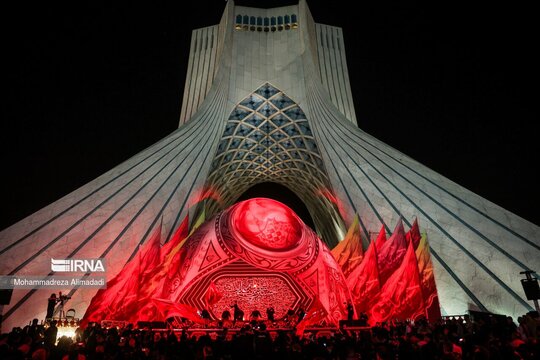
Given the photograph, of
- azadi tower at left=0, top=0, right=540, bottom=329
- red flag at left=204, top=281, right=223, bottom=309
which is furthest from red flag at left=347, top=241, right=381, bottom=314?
red flag at left=204, top=281, right=223, bottom=309

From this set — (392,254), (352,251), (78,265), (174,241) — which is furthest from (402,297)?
(78,265)

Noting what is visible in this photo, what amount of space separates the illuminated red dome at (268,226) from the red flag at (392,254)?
2.12 meters

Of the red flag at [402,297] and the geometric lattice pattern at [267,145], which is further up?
the geometric lattice pattern at [267,145]

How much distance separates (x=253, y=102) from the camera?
16.9m

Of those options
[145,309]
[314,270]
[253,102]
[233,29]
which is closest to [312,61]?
[253,102]

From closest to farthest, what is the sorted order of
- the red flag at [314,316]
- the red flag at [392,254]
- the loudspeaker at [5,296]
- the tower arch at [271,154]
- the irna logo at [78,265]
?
the loudspeaker at [5,296] → the red flag at [314,316] → the red flag at [392,254] → the irna logo at [78,265] → the tower arch at [271,154]

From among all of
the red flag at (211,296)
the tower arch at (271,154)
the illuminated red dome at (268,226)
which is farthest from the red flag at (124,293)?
the tower arch at (271,154)

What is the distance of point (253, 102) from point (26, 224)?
10486mm

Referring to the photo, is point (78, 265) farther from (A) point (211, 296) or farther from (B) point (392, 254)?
(B) point (392, 254)

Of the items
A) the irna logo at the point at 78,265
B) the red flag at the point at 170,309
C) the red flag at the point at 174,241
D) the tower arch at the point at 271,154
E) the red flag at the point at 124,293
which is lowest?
the red flag at the point at 170,309

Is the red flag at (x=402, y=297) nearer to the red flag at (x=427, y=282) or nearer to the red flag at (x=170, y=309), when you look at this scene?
the red flag at (x=427, y=282)

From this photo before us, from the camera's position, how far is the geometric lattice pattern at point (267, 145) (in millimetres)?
16766

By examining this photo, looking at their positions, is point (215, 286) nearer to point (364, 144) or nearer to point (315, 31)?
point (364, 144)

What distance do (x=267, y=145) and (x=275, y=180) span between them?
412 cm
